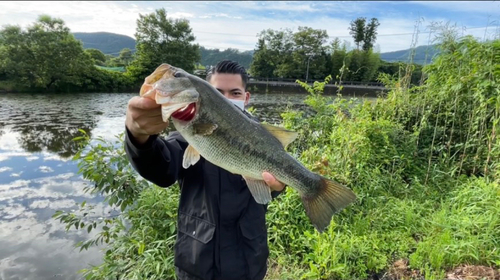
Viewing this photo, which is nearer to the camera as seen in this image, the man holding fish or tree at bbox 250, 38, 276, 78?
the man holding fish

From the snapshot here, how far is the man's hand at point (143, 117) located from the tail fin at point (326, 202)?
1083mm

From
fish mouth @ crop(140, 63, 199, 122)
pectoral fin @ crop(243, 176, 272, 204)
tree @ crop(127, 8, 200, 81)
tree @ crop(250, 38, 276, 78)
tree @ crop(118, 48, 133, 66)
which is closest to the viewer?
fish mouth @ crop(140, 63, 199, 122)

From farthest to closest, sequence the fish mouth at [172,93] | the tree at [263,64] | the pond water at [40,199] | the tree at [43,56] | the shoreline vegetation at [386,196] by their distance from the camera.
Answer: the tree at [263,64], the tree at [43,56], the pond water at [40,199], the shoreline vegetation at [386,196], the fish mouth at [172,93]

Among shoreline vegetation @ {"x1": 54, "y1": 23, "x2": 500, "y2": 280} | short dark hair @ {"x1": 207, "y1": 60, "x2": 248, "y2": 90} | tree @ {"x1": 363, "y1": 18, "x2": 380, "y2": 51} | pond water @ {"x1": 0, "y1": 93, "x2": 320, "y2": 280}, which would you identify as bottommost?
pond water @ {"x1": 0, "y1": 93, "x2": 320, "y2": 280}

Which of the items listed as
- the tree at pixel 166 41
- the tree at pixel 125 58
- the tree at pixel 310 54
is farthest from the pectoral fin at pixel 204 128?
the tree at pixel 310 54

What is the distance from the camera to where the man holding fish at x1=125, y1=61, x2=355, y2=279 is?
1.56 metres

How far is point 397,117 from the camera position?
6.73 metres

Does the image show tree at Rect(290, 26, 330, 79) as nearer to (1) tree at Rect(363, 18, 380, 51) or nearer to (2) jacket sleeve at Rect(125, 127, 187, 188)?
(1) tree at Rect(363, 18, 380, 51)

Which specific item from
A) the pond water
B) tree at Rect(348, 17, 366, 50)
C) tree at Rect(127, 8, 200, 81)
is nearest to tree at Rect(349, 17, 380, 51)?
tree at Rect(348, 17, 366, 50)

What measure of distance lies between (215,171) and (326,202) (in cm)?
78

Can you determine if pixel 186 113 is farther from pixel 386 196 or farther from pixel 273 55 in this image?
pixel 273 55

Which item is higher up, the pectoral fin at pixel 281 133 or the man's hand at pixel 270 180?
the pectoral fin at pixel 281 133

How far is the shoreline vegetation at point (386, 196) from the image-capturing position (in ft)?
11.3

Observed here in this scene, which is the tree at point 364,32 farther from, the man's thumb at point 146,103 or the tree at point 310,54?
the man's thumb at point 146,103
